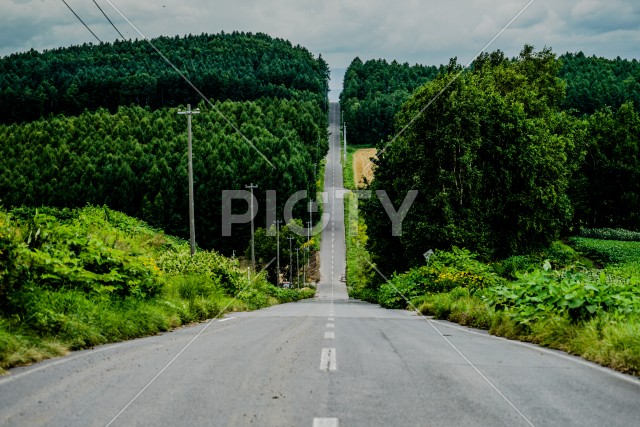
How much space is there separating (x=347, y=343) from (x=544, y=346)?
322 cm

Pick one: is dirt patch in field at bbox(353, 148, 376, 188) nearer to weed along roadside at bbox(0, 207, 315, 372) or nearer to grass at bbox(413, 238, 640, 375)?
grass at bbox(413, 238, 640, 375)

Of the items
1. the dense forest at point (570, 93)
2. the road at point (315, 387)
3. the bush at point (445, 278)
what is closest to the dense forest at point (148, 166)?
the dense forest at point (570, 93)

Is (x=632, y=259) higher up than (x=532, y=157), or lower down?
lower down

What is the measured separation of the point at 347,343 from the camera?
387 inches

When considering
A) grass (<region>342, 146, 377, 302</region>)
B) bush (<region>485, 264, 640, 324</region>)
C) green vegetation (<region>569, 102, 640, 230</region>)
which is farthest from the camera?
green vegetation (<region>569, 102, 640, 230</region>)

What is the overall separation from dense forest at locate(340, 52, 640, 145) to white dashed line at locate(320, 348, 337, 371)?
10631 cm

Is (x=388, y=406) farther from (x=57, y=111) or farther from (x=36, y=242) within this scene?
(x=57, y=111)

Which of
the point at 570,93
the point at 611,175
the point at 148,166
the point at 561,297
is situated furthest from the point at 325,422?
the point at 570,93

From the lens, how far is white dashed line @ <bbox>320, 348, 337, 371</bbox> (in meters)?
6.99

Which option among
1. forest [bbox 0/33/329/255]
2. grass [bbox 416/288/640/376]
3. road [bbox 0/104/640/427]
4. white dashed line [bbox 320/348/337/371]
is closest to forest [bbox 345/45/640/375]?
grass [bbox 416/288/640/376]

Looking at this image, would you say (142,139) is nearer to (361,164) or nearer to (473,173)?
(361,164)

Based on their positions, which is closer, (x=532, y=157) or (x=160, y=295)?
(x=160, y=295)

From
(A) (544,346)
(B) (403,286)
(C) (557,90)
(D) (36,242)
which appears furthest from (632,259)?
(D) (36,242)

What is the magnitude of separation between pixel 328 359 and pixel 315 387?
179 cm
